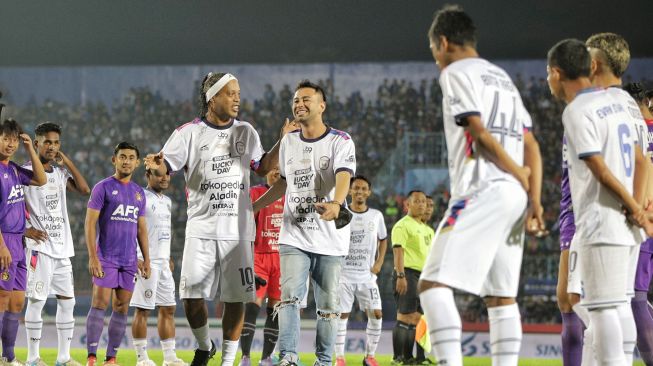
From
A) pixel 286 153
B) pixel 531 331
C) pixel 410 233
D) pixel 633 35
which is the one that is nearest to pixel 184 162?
pixel 286 153

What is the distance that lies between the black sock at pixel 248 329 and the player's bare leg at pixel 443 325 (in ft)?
14.3

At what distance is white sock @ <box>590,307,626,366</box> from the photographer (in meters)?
4.33

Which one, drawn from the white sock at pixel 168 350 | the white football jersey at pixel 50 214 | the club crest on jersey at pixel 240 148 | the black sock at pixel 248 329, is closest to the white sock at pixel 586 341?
the club crest on jersey at pixel 240 148

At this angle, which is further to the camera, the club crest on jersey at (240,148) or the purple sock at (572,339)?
the club crest on jersey at (240,148)

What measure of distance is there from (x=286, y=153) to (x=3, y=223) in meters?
3.02

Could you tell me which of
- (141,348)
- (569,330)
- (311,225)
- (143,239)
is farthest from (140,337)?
(569,330)

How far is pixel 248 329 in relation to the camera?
8.28m

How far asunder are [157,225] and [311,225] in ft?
13.8

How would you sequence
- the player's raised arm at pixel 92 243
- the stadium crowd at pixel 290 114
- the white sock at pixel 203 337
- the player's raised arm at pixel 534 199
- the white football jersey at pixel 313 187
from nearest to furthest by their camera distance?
the player's raised arm at pixel 534 199
the white football jersey at pixel 313 187
the white sock at pixel 203 337
the player's raised arm at pixel 92 243
the stadium crowd at pixel 290 114

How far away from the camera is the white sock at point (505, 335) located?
4.20 meters

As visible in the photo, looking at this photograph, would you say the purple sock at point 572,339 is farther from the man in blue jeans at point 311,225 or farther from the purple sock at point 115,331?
the purple sock at point 115,331

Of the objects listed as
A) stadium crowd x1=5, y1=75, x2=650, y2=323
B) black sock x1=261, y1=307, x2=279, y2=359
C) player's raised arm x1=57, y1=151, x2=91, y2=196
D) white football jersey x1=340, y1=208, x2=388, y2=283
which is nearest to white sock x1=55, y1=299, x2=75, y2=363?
player's raised arm x1=57, y1=151, x2=91, y2=196

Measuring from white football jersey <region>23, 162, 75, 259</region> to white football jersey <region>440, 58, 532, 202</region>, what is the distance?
5.84m

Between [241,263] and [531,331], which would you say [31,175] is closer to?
[241,263]
